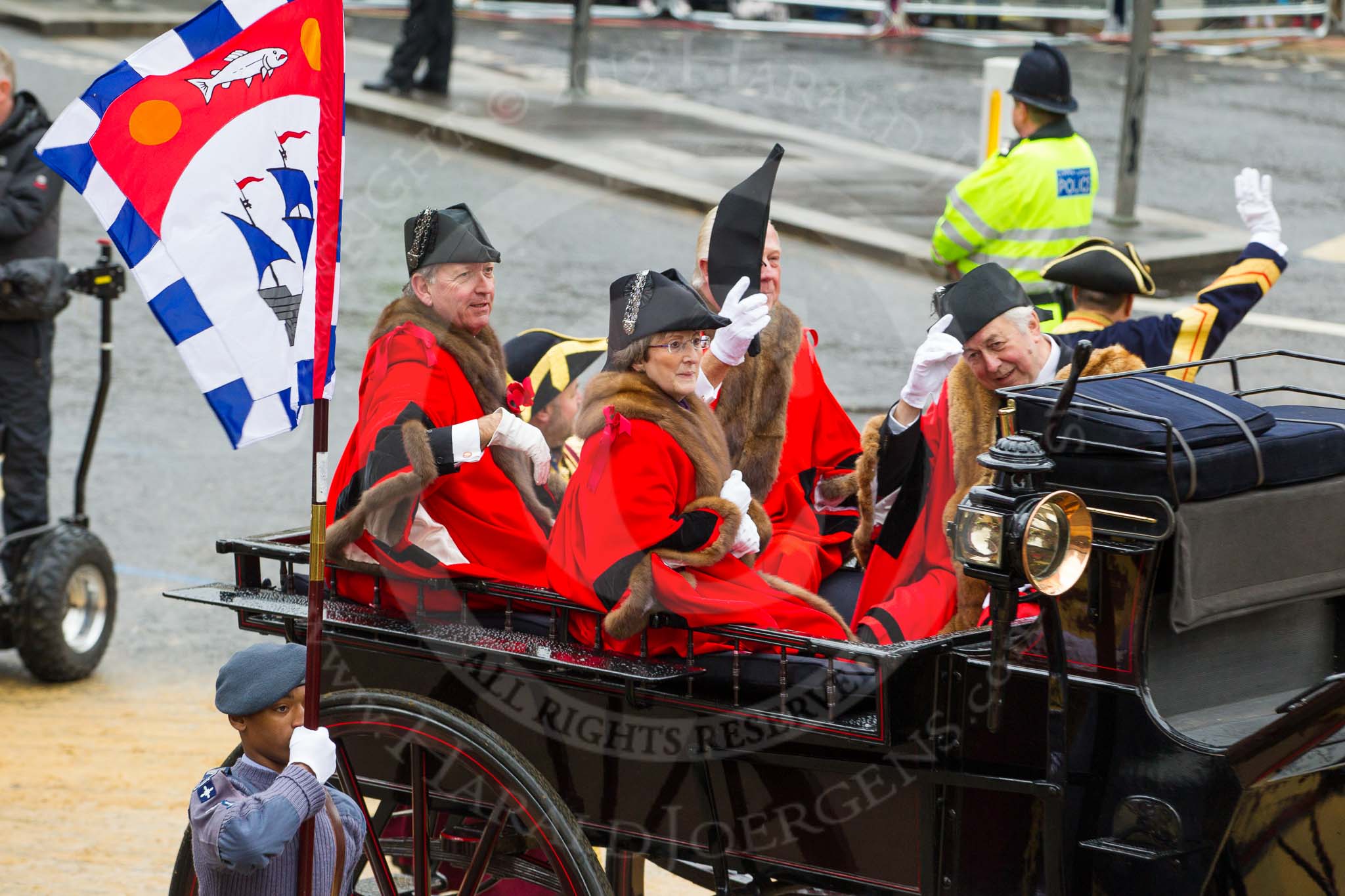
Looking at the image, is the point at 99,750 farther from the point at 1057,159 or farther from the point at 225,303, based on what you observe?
the point at 1057,159

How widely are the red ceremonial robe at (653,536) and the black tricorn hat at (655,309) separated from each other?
13cm

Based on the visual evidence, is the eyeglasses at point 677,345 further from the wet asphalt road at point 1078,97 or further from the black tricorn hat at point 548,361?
the wet asphalt road at point 1078,97

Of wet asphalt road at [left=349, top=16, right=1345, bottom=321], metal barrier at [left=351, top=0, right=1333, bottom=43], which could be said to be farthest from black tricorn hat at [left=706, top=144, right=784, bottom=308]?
metal barrier at [left=351, top=0, right=1333, bottom=43]

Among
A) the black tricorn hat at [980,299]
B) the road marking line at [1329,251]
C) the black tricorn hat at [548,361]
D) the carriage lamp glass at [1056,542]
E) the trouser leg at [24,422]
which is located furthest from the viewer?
the road marking line at [1329,251]

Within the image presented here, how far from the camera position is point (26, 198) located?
265 inches

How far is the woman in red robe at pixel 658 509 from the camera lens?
403cm

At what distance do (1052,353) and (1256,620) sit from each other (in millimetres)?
1245

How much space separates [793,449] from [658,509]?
1.34 m

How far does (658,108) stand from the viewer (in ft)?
55.4

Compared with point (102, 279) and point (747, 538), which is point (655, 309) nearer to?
point (747, 538)

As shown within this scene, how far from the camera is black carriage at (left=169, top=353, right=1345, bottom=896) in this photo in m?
3.39

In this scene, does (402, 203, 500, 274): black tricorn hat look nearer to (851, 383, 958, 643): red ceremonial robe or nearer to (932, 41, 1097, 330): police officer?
(851, 383, 958, 643): red ceremonial robe

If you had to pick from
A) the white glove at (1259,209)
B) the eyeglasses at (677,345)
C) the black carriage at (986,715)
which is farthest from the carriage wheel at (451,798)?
the white glove at (1259,209)

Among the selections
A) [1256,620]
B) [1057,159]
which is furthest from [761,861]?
[1057,159]
